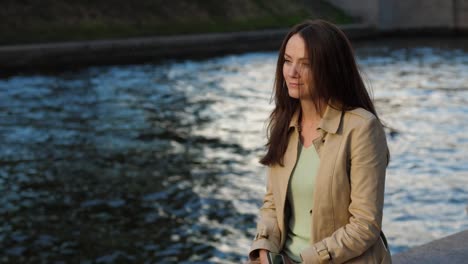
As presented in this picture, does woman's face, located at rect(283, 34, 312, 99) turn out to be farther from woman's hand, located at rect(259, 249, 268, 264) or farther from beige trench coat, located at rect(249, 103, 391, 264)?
woman's hand, located at rect(259, 249, 268, 264)

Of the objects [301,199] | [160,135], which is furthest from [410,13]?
[301,199]

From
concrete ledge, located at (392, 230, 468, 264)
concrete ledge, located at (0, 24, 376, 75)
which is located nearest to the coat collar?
concrete ledge, located at (392, 230, 468, 264)

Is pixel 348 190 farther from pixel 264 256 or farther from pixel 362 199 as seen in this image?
pixel 264 256

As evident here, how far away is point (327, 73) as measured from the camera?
3.17 meters

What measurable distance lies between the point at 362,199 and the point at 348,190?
0.22 feet

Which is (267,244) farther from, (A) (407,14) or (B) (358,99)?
(A) (407,14)

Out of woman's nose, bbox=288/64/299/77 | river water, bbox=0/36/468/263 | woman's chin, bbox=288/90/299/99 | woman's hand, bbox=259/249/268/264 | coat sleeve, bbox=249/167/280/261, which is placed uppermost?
woman's nose, bbox=288/64/299/77

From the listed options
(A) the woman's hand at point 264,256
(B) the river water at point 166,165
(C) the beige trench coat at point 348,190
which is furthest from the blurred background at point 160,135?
(A) the woman's hand at point 264,256

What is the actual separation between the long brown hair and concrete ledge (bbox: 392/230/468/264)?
1506 mm

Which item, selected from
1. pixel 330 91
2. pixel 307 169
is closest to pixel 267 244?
pixel 307 169

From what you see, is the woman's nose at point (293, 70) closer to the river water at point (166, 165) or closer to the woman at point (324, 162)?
the woman at point (324, 162)

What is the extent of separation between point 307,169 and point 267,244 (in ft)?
1.11

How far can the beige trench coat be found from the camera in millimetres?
3059

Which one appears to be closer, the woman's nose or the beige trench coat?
the beige trench coat
